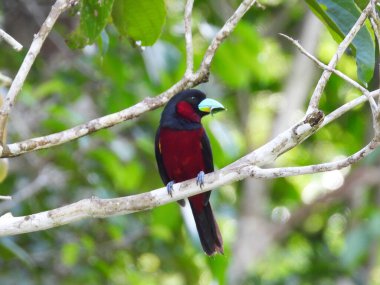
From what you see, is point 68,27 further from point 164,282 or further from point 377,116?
point 377,116

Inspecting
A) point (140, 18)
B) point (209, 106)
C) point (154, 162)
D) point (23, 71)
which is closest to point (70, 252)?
point (154, 162)

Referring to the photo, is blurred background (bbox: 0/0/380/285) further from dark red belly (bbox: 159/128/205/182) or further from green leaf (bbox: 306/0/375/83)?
green leaf (bbox: 306/0/375/83)

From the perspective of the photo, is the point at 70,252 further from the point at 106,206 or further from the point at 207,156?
the point at 106,206

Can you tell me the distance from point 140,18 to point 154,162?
3.01m

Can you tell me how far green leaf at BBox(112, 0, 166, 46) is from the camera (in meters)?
2.61

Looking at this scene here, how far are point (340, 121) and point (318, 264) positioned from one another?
4.10ft

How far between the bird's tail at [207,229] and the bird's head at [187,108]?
17.4 inches

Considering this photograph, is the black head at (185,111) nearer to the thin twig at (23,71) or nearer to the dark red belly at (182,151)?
the dark red belly at (182,151)

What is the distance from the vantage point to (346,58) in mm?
6738

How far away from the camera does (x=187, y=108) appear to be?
3.90 metres

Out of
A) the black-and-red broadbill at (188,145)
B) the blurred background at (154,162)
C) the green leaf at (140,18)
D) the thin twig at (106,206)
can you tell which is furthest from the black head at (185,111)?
the thin twig at (106,206)

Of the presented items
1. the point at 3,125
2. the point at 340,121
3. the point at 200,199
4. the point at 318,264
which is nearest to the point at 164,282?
the point at 318,264

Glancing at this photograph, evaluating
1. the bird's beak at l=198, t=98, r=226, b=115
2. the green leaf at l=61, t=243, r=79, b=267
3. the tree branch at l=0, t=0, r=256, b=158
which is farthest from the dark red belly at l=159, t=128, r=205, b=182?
the tree branch at l=0, t=0, r=256, b=158

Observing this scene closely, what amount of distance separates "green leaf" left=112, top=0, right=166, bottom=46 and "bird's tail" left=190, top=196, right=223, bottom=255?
1468mm
